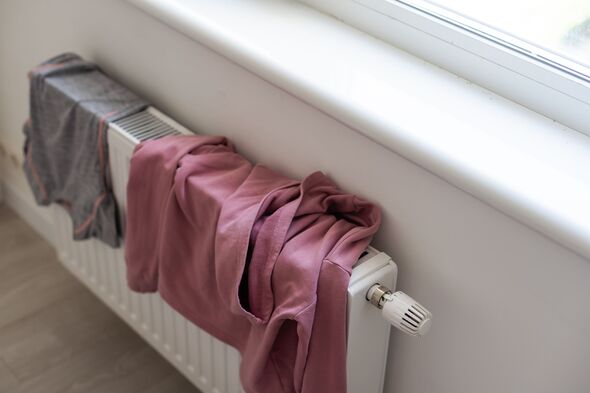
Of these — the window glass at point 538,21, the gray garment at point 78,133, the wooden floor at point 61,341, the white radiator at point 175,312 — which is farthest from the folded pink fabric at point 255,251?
the wooden floor at point 61,341

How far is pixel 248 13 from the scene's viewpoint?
121cm

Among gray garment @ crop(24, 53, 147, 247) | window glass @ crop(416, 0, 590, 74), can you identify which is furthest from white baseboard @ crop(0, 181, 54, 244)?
window glass @ crop(416, 0, 590, 74)

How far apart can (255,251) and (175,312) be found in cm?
41

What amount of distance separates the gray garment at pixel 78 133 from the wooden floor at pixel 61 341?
345mm

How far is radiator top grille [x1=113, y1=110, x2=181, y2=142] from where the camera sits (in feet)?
4.09

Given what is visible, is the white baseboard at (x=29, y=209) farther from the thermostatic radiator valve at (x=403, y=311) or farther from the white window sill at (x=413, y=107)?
the thermostatic radiator valve at (x=403, y=311)

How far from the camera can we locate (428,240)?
3.27ft

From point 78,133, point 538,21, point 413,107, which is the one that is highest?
point 538,21

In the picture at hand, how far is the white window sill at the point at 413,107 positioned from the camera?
86 centimetres

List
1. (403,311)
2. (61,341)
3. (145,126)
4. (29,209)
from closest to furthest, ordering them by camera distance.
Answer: (403,311) → (145,126) → (61,341) → (29,209)

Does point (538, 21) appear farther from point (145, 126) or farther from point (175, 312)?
point (175, 312)

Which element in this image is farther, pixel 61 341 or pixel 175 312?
pixel 61 341

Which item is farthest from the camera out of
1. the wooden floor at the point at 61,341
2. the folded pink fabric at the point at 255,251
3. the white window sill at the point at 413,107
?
the wooden floor at the point at 61,341

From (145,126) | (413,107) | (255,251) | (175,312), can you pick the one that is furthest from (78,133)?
(413,107)
